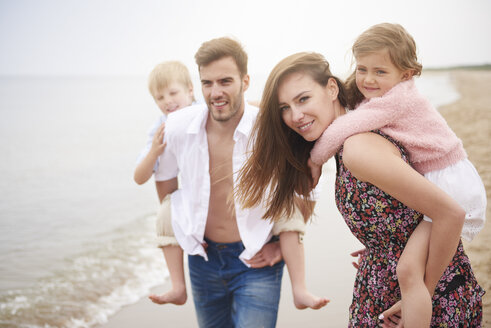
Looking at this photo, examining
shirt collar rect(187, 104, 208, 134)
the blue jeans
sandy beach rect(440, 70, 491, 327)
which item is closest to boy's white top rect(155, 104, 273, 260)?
shirt collar rect(187, 104, 208, 134)

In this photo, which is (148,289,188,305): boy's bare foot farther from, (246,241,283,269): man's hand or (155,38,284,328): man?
(246,241,283,269): man's hand

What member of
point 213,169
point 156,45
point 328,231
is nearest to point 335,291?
point 328,231

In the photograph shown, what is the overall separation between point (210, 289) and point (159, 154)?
1.10m

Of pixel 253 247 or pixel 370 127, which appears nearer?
pixel 370 127

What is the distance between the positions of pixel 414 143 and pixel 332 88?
2.02 ft

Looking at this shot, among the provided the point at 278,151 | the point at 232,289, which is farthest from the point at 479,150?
the point at 278,151

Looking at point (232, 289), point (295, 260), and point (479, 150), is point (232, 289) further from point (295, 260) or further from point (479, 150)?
point (479, 150)

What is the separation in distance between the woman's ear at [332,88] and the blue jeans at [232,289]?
51.8 inches

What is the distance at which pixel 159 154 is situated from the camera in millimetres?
3123

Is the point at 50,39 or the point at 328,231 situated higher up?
the point at 50,39

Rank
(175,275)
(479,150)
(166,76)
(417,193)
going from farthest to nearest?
1. (479,150)
2. (166,76)
3. (175,275)
4. (417,193)

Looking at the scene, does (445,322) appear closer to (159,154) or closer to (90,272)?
(159,154)

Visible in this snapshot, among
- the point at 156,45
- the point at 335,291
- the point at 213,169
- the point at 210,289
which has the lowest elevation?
the point at 335,291

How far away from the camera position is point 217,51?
115 inches
